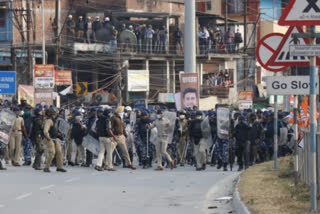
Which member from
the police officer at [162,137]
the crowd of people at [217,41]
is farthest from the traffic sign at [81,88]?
the police officer at [162,137]

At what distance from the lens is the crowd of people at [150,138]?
990 inches

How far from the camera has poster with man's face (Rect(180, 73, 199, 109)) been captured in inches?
1190

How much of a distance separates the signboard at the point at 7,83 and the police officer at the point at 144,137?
9.54m

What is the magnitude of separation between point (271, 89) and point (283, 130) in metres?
13.2

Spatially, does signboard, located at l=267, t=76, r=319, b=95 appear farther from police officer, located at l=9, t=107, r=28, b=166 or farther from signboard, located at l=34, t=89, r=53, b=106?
signboard, located at l=34, t=89, r=53, b=106

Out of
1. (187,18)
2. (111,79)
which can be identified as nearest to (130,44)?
(111,79)

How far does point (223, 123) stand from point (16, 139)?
611cm

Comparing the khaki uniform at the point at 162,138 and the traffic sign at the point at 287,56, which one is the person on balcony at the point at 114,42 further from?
the traffic sign at the point at 287,56

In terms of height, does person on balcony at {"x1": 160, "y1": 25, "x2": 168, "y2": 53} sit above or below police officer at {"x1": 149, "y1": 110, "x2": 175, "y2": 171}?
above

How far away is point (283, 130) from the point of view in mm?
28000

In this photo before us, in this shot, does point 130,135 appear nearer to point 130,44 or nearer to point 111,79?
point 130,44

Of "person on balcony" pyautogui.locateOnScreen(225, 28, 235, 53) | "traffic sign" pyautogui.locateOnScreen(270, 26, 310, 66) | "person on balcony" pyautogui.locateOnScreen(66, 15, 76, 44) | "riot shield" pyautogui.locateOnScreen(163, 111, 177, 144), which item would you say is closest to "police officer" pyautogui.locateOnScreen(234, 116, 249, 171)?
"riot shield" pyautogui.locateOnScreen(163, 111, 177, 144)

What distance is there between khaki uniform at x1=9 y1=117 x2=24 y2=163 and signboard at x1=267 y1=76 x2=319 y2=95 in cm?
1221

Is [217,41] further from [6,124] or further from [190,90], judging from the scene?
[6,124]
